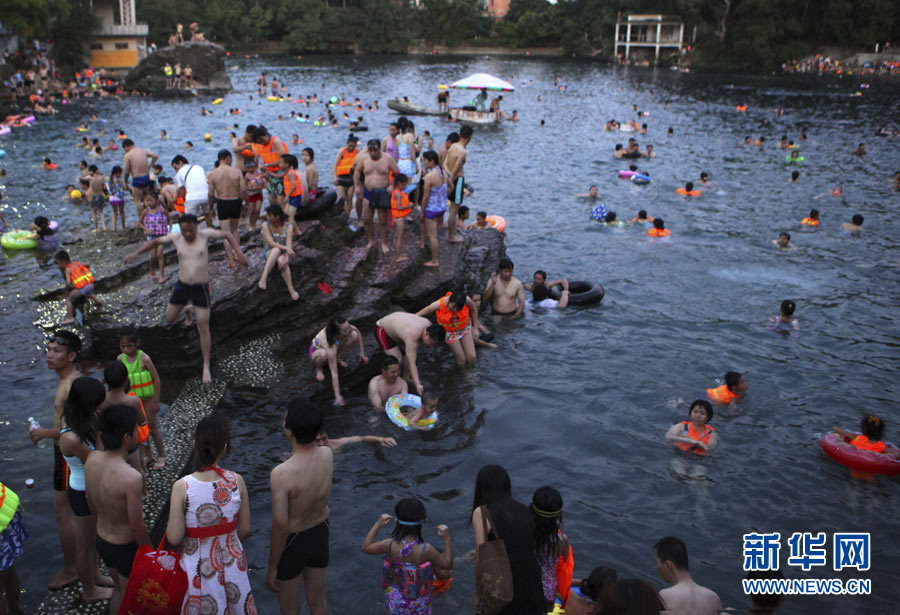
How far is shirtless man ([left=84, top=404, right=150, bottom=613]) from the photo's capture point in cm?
471

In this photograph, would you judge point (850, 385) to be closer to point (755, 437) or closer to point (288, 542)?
point (755, 437)

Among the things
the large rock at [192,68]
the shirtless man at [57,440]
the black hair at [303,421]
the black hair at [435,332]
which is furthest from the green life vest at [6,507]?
the large rock at [192,68]

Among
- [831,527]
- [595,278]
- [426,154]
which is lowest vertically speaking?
[831,527]

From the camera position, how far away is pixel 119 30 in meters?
60.5

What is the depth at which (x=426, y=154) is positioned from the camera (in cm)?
1195

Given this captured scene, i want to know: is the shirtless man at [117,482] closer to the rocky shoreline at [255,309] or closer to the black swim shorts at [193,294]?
the rocky shoreline at [255,309]

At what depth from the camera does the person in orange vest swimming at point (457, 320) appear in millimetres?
10225

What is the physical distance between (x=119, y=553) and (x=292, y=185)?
25.3 ft

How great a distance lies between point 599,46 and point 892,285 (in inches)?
3314

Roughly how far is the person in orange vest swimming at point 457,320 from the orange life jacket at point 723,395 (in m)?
3.81

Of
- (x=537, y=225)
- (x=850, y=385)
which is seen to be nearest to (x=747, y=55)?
(x=537, y=225)

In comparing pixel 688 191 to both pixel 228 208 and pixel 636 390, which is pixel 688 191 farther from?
pixel 228 208

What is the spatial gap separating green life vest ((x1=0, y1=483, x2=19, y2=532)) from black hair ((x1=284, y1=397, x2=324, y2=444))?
7.18 feet

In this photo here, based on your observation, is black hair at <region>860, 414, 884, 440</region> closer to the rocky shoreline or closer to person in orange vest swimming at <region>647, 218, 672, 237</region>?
the rocky shoreline
